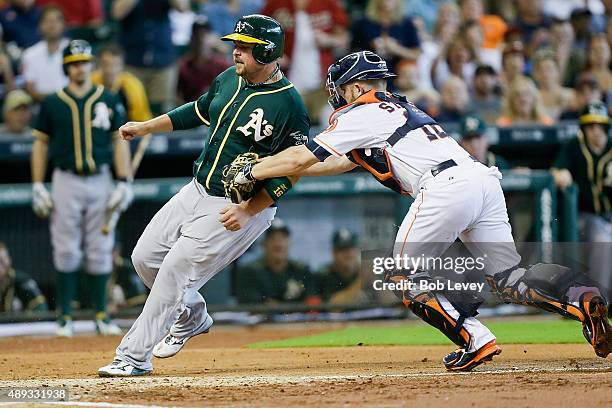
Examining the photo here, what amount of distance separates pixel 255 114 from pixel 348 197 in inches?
181

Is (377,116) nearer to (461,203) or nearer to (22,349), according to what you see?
(461,203)

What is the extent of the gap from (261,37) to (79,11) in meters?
6.76

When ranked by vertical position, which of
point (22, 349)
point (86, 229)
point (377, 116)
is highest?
point (377, 116)

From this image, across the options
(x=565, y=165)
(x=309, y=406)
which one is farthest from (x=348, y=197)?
(x=309, y=406)

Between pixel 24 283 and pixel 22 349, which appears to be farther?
pixel 24 283

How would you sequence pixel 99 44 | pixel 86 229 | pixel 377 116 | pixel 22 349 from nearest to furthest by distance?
1. pixel 377 116
2. pixel 22 349
3. pixel 86 229
4. pixel 99 44

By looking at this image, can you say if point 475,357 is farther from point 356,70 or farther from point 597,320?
point 356,70

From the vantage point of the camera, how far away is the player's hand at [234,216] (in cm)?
Answer: 634

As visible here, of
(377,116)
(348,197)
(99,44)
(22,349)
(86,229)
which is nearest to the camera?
(377,116)

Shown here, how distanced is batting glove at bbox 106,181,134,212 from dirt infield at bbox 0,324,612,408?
1513 millimetres

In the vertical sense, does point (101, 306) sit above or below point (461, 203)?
below

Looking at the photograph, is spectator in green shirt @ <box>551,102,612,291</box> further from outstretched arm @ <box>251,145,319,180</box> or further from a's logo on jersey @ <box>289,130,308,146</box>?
outstretched arm @ <box>251,145,319,180</box>

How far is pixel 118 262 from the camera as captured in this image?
1063 centimetres

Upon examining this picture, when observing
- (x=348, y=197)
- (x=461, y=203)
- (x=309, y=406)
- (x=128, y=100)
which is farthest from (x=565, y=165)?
(x=309, y=406)
